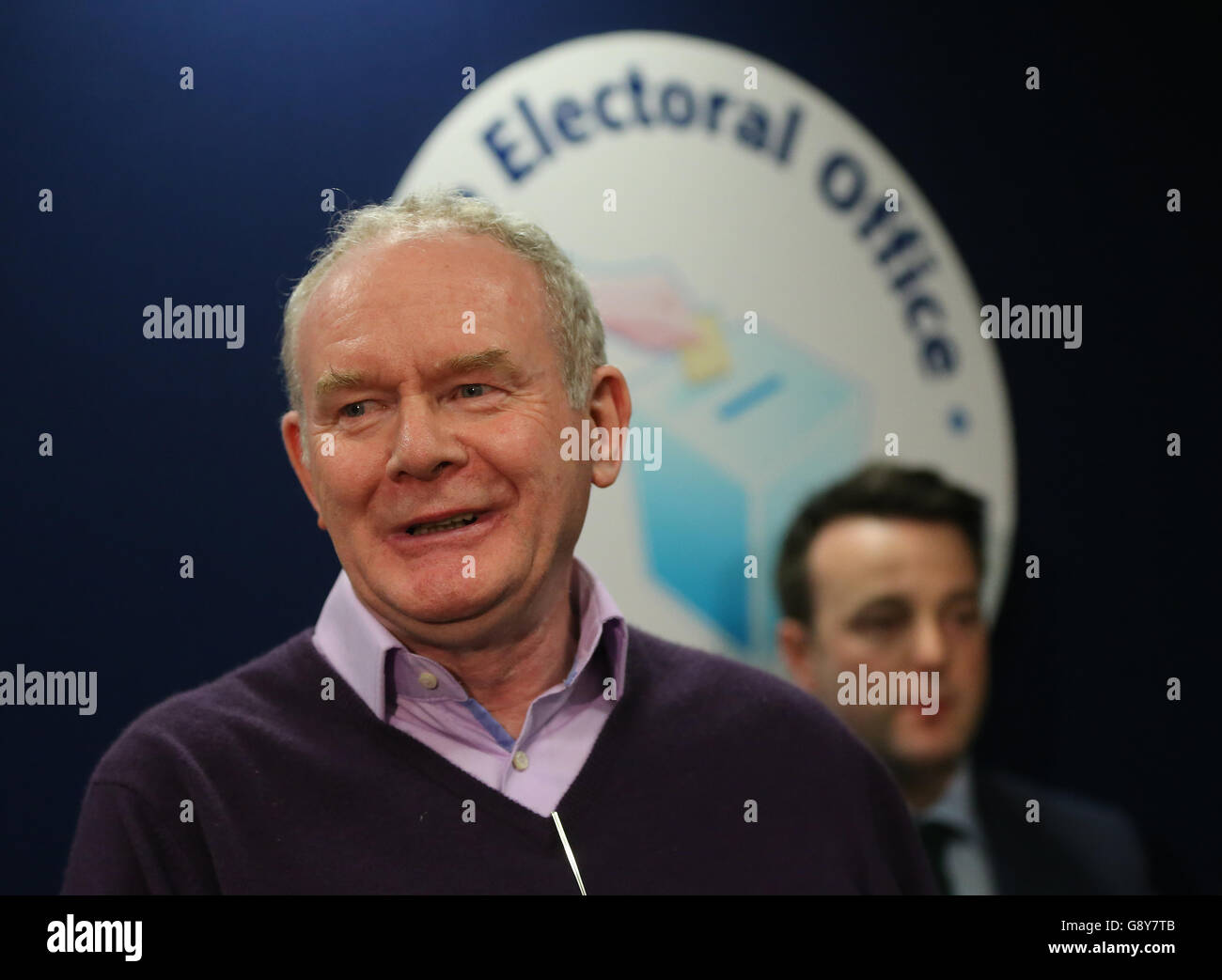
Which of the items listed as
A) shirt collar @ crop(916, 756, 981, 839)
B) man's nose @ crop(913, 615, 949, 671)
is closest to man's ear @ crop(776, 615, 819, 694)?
man's nose @ crop(913, 615, 949, 671)

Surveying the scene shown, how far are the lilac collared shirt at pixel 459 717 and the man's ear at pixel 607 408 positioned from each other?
240 mm

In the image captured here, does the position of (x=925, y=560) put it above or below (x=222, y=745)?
above

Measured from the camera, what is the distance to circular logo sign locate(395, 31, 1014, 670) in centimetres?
210

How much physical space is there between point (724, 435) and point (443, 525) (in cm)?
76

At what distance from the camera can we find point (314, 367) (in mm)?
1540

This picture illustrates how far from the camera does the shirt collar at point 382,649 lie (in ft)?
5.05

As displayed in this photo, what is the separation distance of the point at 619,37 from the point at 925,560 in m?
1.05

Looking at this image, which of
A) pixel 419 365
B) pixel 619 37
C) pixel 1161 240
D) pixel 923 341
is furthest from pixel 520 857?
pixel 1161 240

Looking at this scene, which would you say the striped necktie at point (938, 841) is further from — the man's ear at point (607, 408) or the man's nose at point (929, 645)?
the man's ear at point (607, 408)

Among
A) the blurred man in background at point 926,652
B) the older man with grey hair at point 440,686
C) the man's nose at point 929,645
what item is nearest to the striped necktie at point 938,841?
the blurred man in background at point 926,652

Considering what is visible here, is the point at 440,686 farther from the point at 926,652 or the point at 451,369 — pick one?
the point at 926,652

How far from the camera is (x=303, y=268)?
6.49 ft

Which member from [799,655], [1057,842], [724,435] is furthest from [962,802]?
[724,435]

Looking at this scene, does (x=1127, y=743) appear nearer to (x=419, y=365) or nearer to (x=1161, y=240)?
(x=1161, y=240)
